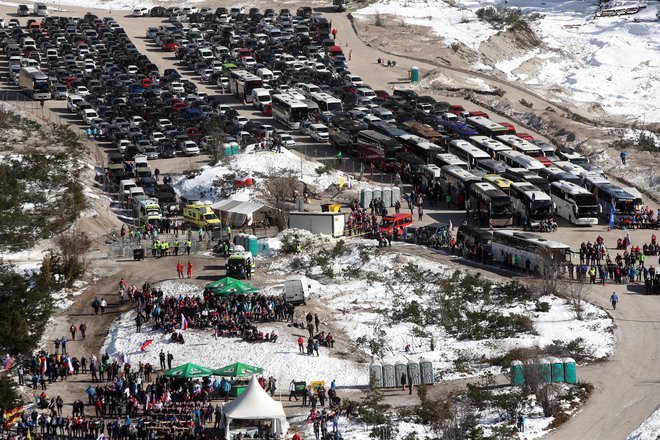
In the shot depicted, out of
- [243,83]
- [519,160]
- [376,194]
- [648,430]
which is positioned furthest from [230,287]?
[243,83]

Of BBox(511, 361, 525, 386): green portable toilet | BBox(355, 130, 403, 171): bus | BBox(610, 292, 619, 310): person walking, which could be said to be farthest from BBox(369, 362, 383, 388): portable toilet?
BBox(355, 130, 403, 171): bus

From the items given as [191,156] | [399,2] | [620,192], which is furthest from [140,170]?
[399,2]

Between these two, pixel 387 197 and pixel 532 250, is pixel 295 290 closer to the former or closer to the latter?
pixel 532 250

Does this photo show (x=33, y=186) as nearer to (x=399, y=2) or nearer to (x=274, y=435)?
(x=274, y=435)

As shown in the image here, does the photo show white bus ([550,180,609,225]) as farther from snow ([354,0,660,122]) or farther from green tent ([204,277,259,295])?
snow ([354,0,660,122])

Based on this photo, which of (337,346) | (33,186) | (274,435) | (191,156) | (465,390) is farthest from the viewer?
(191,156)
